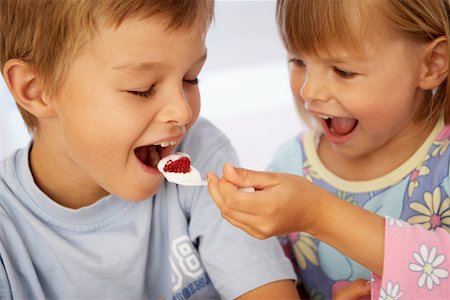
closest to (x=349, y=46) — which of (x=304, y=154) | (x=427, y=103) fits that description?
(x=427, y=103)

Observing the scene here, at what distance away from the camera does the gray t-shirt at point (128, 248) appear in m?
1.03

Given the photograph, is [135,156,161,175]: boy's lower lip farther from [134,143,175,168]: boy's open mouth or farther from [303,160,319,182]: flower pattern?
[303,160,319,182]: flower pattern

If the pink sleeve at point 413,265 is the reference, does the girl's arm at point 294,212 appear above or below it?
above

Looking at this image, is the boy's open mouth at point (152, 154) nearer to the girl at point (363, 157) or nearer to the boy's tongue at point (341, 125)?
the girl at point (363, 157)

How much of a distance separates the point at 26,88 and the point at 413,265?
25.2 inches

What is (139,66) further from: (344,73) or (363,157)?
(363,157)

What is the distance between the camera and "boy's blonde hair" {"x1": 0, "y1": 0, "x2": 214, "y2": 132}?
0.91 meters

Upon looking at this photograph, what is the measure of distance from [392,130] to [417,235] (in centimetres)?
27

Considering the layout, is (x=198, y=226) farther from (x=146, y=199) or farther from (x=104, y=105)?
(x=104, y=105)

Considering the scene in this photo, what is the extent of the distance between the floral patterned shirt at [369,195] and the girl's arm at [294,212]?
0.23 meters

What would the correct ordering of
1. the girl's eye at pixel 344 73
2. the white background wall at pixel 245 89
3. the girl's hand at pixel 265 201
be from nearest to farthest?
the girl's hand at pixel 265 201 < the girl's eye at pixel 344 73 < the white background wall at pixel 245 89

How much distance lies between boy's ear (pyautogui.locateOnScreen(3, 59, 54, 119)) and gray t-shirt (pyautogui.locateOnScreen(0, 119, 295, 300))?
0.11 m

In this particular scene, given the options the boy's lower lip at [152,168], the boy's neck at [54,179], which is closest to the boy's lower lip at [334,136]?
the boy's lower lip at [152,168]

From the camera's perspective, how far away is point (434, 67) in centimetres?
114
